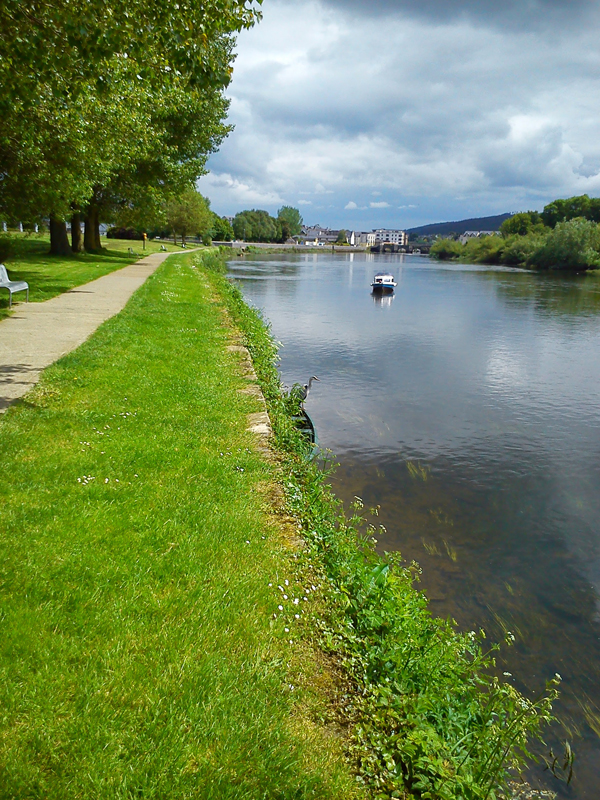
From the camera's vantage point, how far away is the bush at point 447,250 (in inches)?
4683

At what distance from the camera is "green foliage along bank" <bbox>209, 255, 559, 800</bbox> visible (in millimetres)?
2559

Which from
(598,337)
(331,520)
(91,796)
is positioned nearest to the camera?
(91,796)

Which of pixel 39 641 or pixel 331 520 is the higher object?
pixel 39 641

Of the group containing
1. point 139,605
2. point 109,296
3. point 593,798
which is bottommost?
point 593,798

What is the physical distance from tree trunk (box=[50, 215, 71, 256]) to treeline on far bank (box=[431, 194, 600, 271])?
210 feet

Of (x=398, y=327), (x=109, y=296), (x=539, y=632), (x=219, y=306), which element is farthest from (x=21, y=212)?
(x=539, y=632)

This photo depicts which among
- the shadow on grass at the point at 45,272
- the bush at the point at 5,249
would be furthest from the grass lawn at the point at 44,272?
the bush at the point at 5,249

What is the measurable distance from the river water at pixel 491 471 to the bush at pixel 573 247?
182 ft

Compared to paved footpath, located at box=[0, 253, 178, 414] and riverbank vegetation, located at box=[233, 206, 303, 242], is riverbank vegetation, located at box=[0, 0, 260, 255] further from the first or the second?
riverbank vegetation, located at box=[233, 206, 303, 242]

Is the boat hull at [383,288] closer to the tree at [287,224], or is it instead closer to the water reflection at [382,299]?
the water reflection at [382,299]

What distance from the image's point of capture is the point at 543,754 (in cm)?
404

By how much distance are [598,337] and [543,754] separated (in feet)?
74.2

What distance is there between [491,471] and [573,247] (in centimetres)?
7392

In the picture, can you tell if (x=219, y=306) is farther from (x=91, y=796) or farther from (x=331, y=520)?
(x=91, y=796)
